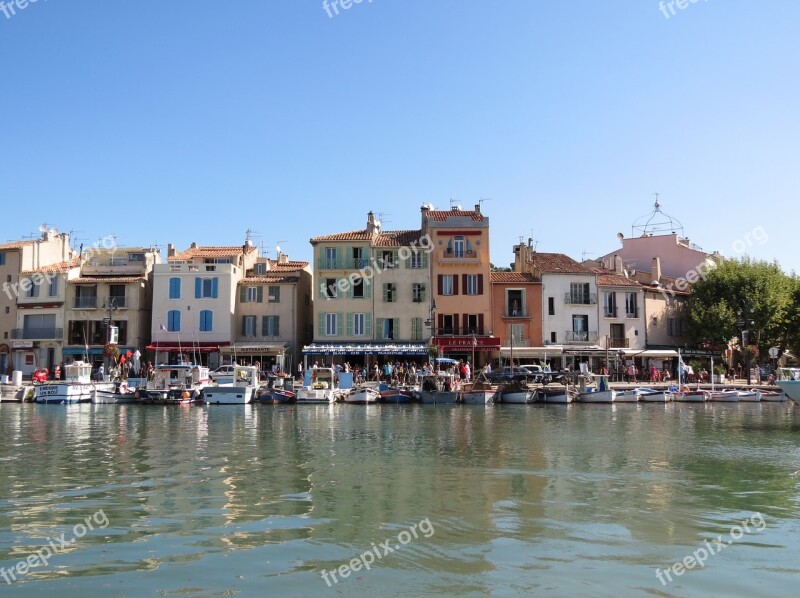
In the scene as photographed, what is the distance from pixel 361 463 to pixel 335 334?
35.0m

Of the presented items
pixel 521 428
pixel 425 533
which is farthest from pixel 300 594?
pixel 521 428

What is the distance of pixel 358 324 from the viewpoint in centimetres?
5484

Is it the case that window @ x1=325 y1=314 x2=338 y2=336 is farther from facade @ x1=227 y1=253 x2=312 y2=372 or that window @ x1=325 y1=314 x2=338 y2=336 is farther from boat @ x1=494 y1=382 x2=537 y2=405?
boat @ x1=494 y1=382 x2=537 y2=405

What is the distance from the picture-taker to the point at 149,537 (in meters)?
12.0

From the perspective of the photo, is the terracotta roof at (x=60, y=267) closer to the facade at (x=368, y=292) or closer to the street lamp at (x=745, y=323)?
the facade at (x=368, y=292)

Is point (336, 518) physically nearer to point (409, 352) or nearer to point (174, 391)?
point (174, 391)

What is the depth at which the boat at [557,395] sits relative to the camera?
44906mm

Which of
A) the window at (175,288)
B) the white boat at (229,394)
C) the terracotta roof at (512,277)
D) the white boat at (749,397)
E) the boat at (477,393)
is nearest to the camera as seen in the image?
the white boat at (229,394)

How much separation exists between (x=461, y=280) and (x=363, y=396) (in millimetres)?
14593

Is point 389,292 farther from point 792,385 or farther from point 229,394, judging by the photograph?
point 792,385

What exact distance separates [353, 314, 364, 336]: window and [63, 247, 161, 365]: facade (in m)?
15.9

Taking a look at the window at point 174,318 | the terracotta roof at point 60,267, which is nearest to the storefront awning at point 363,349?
the window at point 174,318

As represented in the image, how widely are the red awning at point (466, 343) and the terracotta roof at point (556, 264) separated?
7.08m

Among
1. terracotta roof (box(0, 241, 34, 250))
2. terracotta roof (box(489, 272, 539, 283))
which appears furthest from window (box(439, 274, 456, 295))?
terracotta roof (box(0, 241, 34, 250))
